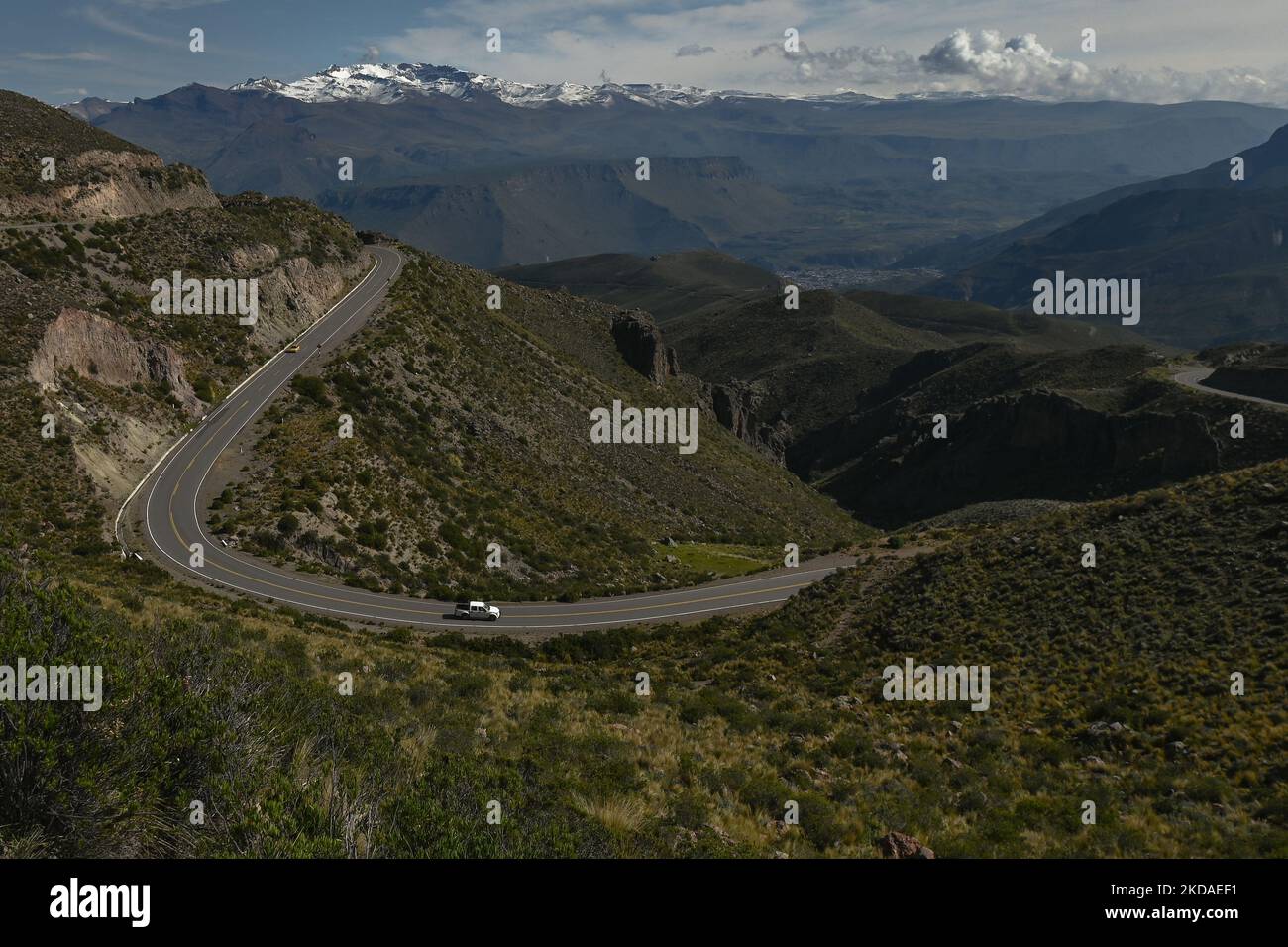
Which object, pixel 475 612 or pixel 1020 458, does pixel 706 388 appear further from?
pixel 475 612

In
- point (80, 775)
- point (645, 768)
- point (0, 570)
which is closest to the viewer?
→ point (80, 775)

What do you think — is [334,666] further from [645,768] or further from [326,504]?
[326,504]

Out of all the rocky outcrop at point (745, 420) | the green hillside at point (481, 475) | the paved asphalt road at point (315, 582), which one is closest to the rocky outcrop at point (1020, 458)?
the rocky outcrop at point (745, 420)

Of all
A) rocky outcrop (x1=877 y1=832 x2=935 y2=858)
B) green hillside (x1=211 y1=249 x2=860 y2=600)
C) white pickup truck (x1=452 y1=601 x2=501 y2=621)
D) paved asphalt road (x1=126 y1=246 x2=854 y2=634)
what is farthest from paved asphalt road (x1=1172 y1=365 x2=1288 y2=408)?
rocky outcrop (x1=877 y1=832 x2=935 y2=858)

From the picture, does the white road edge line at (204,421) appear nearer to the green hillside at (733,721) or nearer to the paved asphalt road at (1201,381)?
the green hillside at (733,721)

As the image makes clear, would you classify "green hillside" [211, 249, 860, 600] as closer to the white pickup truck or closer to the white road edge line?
the white road edge line
